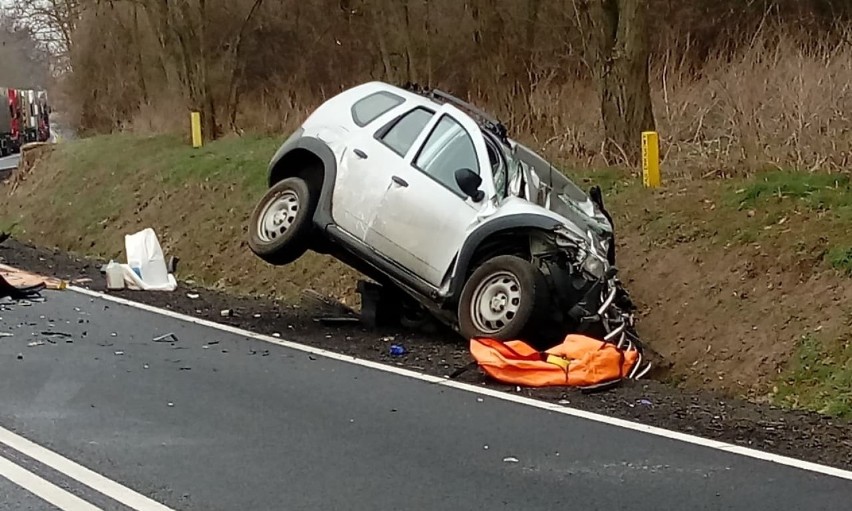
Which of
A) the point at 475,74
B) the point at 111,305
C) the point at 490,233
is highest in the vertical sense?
the point at 475,74

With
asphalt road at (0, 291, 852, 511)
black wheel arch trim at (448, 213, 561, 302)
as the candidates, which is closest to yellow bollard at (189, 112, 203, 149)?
asphalt road at (0, 291, 852, 511)

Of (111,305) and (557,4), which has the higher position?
(557,4)

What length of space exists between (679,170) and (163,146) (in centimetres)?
1392

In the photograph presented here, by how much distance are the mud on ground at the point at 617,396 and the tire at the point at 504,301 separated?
0.32 metres

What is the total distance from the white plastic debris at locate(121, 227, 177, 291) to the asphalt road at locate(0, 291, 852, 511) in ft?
14.6

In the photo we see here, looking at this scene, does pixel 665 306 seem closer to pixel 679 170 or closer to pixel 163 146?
pixel 679 170

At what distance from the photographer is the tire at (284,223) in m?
11.2

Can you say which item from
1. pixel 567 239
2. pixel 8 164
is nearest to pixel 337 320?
pixel 567 239

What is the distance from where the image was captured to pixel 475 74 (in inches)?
925

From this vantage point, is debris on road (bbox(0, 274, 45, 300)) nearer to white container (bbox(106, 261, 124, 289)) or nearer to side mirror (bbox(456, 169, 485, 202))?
white container (bbox(106, 261, 124, 289))

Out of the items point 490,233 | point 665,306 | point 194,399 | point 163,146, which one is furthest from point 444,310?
point 163,146

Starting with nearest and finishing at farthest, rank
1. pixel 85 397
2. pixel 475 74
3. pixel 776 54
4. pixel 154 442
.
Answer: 1. pixel 154 442
2. pixel 85 397
3. pixel 776 54
4. pixel 475 74

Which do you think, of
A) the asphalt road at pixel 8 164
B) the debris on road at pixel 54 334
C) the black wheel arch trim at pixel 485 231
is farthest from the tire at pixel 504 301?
the asphalt road at pixel 8 164

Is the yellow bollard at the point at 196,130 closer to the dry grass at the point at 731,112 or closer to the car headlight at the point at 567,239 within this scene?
the dry grass at the point at 731,112
